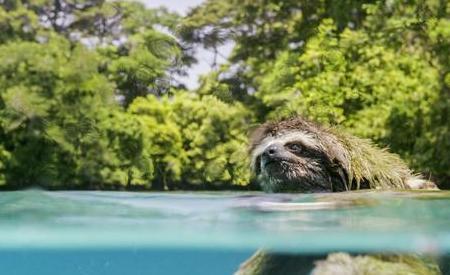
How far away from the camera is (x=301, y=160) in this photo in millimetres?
8977

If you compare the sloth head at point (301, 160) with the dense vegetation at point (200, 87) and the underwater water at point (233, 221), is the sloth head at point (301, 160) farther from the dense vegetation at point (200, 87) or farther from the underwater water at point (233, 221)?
the dense vegetation at point (200, 87)

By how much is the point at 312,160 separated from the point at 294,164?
0.27m

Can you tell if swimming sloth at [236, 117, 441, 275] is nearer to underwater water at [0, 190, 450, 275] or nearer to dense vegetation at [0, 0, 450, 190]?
underwater water at [0, 190, 450, 275]

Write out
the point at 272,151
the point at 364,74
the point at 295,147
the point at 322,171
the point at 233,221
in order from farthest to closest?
the point at 364,74
the point at 233,221
the point at 322,171
the point at 295,147
the point at 272,151

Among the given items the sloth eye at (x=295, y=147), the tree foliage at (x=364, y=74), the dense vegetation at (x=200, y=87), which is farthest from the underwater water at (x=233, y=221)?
the dense vegetation at (x=200, y=87)

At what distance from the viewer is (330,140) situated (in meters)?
9.21

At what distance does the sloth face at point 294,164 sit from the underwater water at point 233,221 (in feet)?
1.14

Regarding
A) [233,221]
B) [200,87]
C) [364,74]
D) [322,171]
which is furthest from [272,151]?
[200,87]

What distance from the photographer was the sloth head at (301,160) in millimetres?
8953

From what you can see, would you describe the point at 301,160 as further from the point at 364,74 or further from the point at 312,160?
the point at 364,74

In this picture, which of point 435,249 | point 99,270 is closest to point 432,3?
point 99,270

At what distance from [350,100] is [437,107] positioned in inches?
134

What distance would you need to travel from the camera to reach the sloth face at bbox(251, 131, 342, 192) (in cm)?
893

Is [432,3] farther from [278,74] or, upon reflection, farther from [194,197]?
[194,197]
